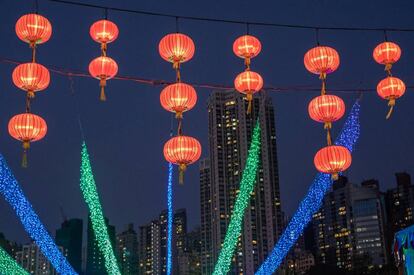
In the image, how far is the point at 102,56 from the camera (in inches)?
215

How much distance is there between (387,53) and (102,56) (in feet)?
9.16

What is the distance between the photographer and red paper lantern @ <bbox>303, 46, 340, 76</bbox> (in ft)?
18.0

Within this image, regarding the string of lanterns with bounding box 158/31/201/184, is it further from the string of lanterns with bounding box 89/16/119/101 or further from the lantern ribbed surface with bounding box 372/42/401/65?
the lantern ribbed surface with bounding box 372/42/401/65

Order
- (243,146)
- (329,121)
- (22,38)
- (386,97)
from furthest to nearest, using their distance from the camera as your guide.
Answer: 1. (243,146)
2. (386,97)
3. (329,121)
4. (22,38)

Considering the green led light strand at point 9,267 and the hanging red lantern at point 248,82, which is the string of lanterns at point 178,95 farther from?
the green led light strand at point 9,267

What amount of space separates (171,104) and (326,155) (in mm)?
1548

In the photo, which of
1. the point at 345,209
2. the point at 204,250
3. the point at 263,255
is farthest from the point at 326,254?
the point at 263,255

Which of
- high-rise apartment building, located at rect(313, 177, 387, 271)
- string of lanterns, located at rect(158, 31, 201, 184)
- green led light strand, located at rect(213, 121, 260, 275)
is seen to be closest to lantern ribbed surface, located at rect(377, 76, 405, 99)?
string of lanterns, located at rect(158, 31, 201, 184)

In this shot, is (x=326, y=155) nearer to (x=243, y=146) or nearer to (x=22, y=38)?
(x=22, y=38)

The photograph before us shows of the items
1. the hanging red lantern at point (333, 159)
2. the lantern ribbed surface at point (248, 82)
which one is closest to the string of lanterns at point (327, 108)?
the hanging red lantern at point (333, 159)

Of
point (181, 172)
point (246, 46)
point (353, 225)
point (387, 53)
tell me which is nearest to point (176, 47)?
point (246, 46)

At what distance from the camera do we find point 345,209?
4741 centimetres

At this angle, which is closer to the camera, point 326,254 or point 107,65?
point 107,65

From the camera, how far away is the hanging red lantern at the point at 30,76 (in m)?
5.11
